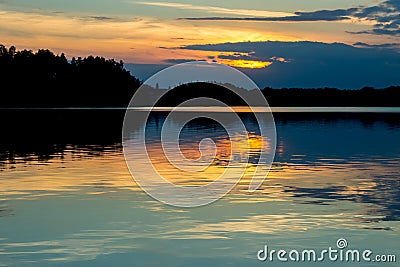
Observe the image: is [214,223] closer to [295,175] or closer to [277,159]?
[295,175]

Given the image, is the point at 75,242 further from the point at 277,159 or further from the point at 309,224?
the point at 277,159

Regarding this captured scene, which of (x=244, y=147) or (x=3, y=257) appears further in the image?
(x=244, y=147)

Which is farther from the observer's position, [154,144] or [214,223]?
[154,144]

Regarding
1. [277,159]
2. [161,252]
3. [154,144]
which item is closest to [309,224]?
[161,252]

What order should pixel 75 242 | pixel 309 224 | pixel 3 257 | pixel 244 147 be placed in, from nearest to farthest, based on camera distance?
pixel 3 257 < pixel 75 242 < pixel 309 224 < pixel 244 147

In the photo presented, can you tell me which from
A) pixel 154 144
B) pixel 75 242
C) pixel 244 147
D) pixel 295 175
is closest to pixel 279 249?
pixel 75 242

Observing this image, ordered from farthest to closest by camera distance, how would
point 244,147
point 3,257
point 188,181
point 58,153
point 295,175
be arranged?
point 244,147
point 58,153
point 295,175
point 188,181
point 3,257

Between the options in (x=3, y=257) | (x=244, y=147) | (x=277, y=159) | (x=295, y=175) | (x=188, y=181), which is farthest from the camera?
(x=244, y=147)

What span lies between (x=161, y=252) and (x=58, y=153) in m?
28.3

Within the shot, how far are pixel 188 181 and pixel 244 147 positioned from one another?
20109 millimetres

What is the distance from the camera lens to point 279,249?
17219 millimetres

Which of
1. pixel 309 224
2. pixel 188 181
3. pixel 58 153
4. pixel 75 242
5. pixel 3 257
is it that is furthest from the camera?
pixel 58 153

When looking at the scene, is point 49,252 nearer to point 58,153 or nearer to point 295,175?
point 295,175

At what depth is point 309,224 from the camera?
65.6 feet
